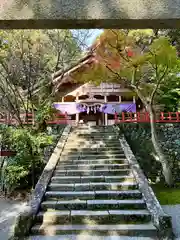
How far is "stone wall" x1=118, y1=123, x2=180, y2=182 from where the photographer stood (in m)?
9.71

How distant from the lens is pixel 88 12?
189 cm

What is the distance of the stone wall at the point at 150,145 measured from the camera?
31.9 feet

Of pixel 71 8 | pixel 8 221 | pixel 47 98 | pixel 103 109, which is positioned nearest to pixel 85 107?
pixel 103 109

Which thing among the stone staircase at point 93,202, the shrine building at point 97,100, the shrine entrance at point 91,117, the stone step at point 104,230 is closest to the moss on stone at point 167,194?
the stone staircase at point 93,202

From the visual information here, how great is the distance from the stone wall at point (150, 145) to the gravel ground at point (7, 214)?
16.7 feet

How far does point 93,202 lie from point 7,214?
2.44 meters

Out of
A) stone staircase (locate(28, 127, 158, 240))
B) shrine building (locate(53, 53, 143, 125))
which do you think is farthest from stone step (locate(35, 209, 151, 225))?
shrine building (locate(53, 53, 143, 125))

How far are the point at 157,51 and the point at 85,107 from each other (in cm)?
834

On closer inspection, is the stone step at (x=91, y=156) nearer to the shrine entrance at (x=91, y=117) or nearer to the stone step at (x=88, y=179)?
the stone step at (x=88, y=179)

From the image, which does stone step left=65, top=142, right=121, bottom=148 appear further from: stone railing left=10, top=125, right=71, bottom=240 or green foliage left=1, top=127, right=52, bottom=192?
green foliage left=1, top=127, right=52, bottom=192

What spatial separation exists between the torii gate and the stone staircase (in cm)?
422

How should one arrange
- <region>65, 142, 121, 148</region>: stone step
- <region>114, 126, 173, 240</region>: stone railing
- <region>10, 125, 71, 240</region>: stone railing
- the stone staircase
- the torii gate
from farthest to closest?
<region>65, 142, 121, 148</region>: stone step
the stone staircase
<region>10, 125, 71, 240</region>: stone railing
<region>114, 126, 173, 240</region>: stone railing
the torii gate

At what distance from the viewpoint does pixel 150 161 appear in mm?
9867

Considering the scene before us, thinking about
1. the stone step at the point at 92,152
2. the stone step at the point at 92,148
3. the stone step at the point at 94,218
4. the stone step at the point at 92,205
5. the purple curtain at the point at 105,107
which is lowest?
the stone step at the point at 94,218
